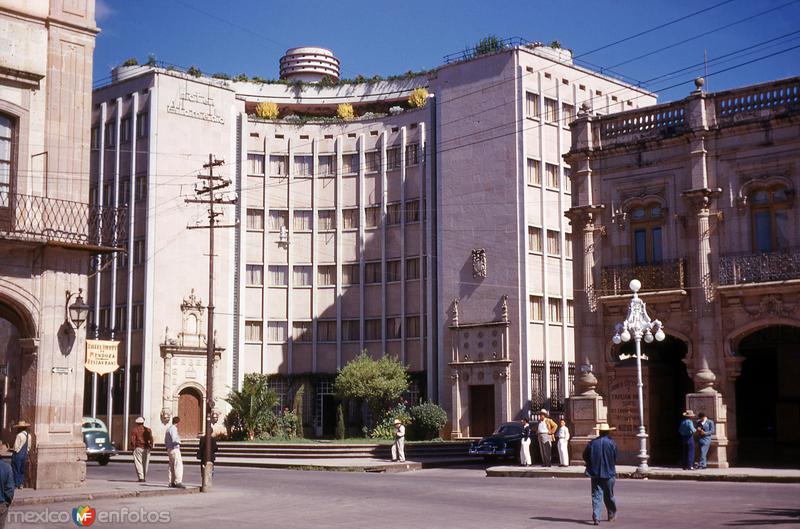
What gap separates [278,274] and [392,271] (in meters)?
7.05

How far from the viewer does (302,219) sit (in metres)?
58.9

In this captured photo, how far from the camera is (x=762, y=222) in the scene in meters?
30.7

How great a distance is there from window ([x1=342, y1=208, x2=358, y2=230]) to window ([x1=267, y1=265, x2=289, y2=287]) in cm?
426

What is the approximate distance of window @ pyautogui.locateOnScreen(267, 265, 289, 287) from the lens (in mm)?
58469

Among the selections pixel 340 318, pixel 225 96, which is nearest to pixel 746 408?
pixel 340 318

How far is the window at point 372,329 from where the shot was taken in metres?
56.6

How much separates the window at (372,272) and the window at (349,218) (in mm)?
2494

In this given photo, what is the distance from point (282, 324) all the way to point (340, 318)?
3513 millimetres

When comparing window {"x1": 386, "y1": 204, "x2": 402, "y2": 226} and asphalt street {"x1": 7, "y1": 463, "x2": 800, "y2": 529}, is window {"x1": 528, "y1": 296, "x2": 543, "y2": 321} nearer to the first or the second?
window {"x1": 386, "y1": 204, "x2": 402, "y2": 226}

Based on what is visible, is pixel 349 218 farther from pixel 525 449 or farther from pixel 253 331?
pixel 525 449

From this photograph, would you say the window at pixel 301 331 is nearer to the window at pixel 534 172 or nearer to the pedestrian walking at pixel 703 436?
the window at pixel 534 172

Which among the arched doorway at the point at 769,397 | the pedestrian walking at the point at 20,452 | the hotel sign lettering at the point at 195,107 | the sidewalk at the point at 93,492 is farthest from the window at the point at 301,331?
the pedestrian walking at the point at 20,452

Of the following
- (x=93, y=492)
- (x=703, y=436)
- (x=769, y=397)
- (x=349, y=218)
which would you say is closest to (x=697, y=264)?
(x=703, y=436)

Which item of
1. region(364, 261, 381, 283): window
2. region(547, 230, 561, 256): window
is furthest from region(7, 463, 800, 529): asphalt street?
region(364, 261, 381, 283): window
